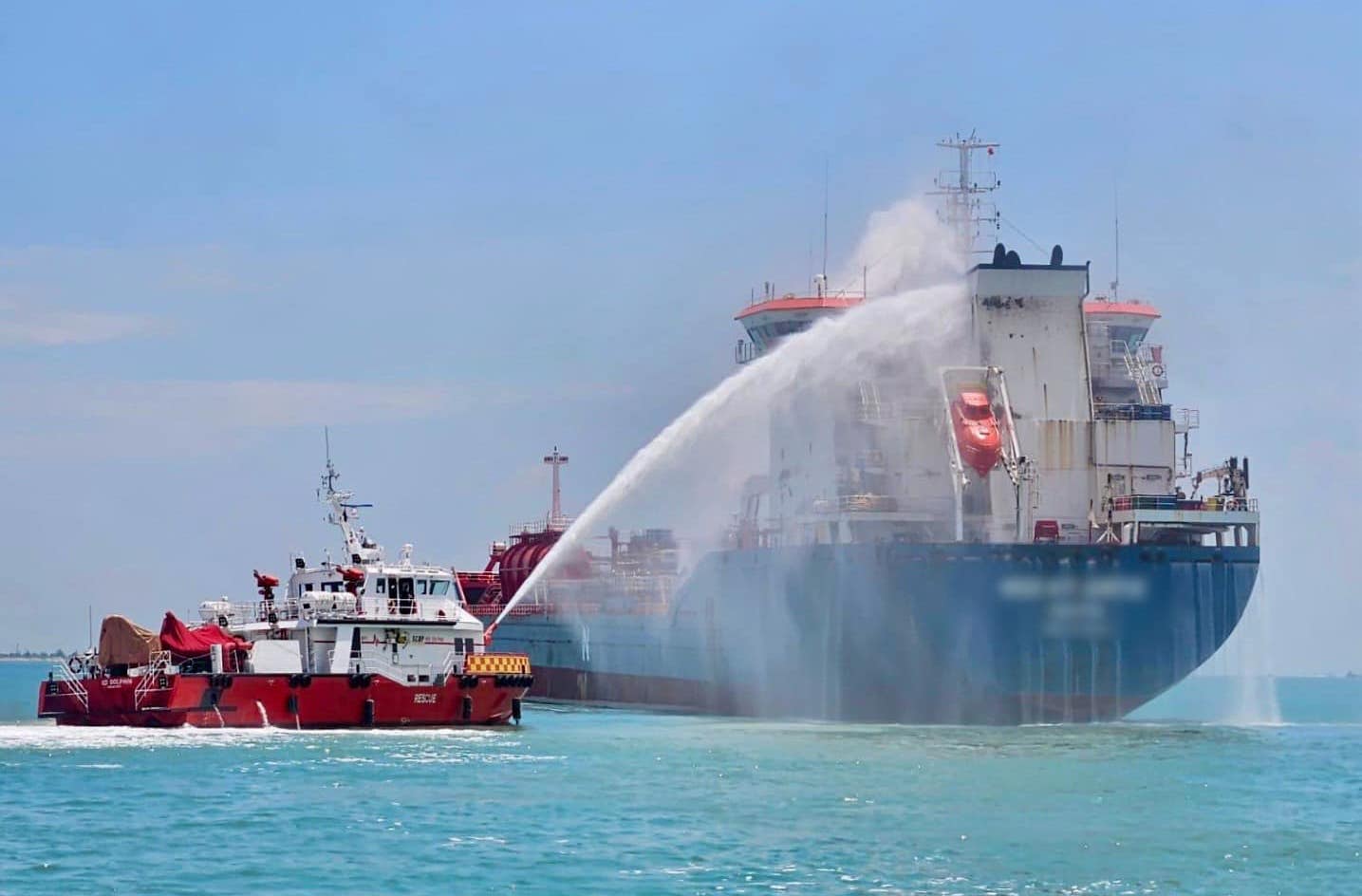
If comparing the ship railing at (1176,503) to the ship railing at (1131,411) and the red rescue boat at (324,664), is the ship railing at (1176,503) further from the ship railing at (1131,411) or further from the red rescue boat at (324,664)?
the red rescue boat at (324,664)

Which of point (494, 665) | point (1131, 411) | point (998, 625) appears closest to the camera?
point (998, 625)

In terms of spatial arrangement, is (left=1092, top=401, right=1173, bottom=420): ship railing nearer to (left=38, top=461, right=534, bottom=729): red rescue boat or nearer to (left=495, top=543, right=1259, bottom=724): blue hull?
(left=495, top=543, right=1259, bottom=724): blue hull

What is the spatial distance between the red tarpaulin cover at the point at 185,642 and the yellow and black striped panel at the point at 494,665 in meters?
5.22

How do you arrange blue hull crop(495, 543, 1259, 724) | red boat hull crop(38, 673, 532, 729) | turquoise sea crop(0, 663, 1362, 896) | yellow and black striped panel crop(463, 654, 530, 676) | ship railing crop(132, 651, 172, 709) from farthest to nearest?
1. yellow and black striped panel crop(463, 654, 530, 676)
2. blue hull crop(495, 543, 1259, 724)
3. ship railing crop(132, 651, 172, 709)
4. red boat hull crop(38, 673, 532, 729)
5. turquoise sea crop(0, 663, 1362, 896)

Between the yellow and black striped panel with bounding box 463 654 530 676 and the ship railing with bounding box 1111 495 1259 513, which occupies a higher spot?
the ship railing with bounding box 1111 495 1259 513

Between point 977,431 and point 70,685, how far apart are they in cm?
→ 2315

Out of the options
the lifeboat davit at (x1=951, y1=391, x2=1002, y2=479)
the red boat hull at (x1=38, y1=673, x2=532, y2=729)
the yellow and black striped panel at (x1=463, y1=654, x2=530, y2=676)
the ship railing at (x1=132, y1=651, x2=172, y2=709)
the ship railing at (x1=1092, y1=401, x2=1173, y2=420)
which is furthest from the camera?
the ship railing at (x1=1092, y1=401, x2=1173, y2=420)

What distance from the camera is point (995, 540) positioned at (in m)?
50.6

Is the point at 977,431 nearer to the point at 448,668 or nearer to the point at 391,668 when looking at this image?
the point at 448,668

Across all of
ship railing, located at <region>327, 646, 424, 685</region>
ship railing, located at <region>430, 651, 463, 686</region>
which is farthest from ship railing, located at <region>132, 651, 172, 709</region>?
ship railing, located at <region>430, 651, 463, 686</region>

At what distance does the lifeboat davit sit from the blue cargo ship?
0.05 meters

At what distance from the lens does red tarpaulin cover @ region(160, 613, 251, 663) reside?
4797 centimetres

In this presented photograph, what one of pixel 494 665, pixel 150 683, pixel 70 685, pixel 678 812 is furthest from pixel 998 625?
pixel 70 685

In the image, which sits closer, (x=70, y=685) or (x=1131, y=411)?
(x=70, y=685)
